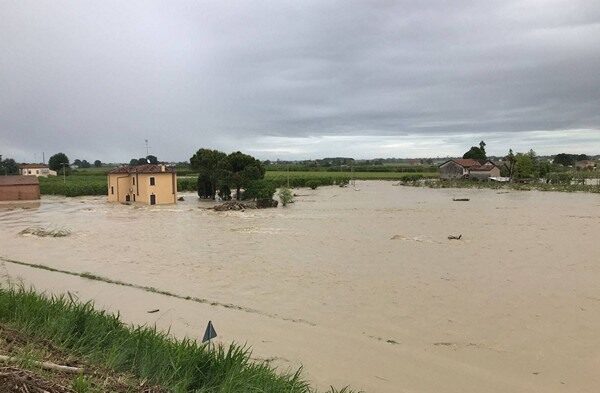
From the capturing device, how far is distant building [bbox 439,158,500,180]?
63.1m

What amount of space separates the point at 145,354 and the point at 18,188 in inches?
1454

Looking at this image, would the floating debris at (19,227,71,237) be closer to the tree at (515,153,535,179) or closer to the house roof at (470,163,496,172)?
the tree at (515,153,535,179)

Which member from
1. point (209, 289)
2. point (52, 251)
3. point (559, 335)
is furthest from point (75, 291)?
point (559, 335)

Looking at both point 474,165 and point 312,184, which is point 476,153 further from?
point 312,184

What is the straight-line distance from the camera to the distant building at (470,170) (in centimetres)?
6309

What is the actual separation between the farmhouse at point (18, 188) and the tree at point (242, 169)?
15247mm

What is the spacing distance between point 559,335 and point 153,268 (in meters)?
9.03

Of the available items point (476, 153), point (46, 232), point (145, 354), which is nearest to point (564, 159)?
point (476, 153)

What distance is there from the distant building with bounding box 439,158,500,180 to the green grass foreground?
60.6 meters

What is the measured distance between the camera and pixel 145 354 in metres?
4.17

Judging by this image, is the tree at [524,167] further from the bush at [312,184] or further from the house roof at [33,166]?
the house roof at [33,166]

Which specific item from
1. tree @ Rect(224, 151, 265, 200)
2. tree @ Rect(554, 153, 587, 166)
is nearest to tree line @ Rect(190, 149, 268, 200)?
Answer: tree @ Rect(224, 151, 265, 200)

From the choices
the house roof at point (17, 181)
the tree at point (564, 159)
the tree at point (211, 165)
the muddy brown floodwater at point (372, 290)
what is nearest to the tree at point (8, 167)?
the house roof at point (17, 181)

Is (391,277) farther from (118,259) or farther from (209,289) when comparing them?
(118,259)
